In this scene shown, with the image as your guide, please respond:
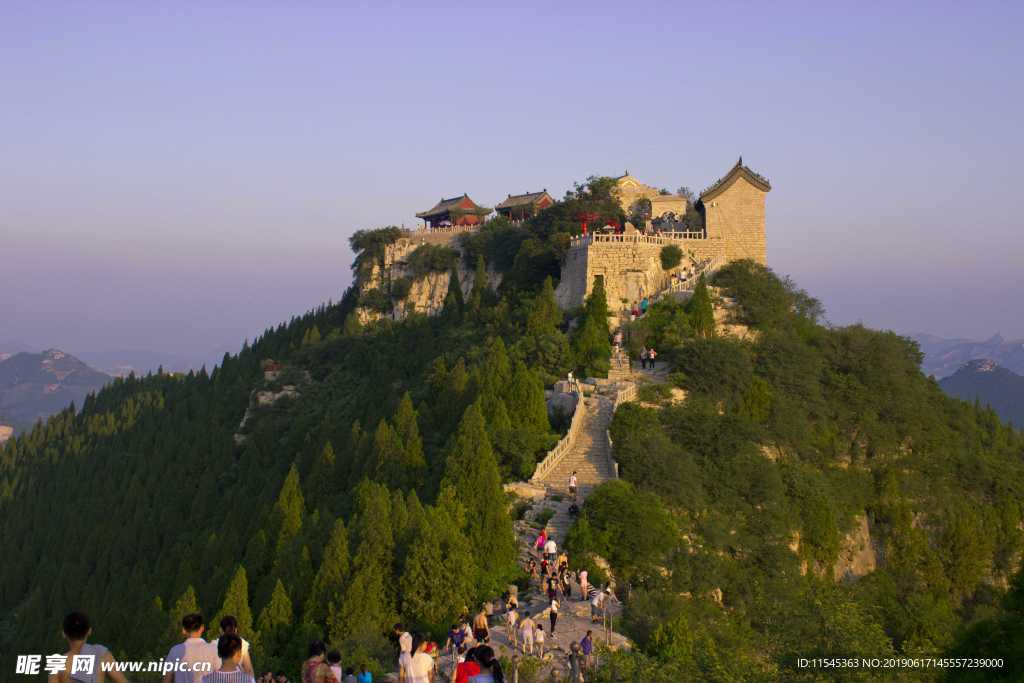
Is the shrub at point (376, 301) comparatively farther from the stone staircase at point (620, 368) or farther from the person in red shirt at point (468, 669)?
the person in red shirt at point (468, 669)

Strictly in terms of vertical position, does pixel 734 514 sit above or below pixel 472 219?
below

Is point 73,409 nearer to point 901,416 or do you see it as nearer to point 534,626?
point 901,416

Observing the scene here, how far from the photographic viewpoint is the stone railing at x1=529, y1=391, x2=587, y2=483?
1275 inches

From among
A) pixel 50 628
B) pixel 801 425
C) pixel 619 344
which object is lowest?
pixel 50 628

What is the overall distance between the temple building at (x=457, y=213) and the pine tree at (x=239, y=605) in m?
40.0

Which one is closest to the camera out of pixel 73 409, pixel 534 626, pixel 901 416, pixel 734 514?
pixel 534 626

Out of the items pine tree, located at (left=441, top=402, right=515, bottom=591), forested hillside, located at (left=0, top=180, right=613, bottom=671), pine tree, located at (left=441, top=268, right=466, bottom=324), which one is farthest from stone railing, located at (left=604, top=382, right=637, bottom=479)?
pine tree, located at (left=441, top=268, right=466, bottom=324)

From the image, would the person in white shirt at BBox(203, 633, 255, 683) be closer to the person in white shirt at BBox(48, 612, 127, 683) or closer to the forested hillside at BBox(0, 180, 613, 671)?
the person in white shirt at BBox(48, 612, 127, 683)

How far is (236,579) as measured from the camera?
26.6m

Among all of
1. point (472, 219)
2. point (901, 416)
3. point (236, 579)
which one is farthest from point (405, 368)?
point (236, 579)

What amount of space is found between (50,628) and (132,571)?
11.3 ft

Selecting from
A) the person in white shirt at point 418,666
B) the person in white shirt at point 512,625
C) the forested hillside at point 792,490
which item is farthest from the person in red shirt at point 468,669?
the forested hillside at point 792,490

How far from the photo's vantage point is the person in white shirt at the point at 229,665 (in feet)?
34.2

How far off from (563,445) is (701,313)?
35.4ft
